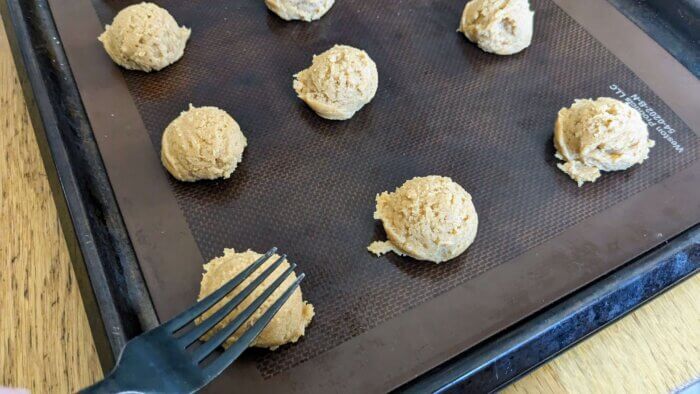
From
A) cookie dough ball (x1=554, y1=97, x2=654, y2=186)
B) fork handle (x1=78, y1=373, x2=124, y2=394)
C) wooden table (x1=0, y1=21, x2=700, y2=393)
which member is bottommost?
wooden table (x1=0, y1=21, x2=700, y2=393)

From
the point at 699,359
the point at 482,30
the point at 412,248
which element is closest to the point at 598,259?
the point at 699,359

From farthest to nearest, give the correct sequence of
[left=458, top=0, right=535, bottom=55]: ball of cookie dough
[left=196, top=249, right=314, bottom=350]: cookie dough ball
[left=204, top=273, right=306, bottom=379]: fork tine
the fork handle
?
[left=458, top=0, right=535, bottom=55]: ball of cookie dough < [left=196, top=249, right=314, bottom=350]: cookie dough ball < [left=204, top=273, right=306, bottom=379]: fork tine < the fork handle

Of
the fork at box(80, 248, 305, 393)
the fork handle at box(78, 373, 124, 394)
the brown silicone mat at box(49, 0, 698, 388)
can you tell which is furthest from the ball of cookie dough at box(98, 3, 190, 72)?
the fork handle at box(78, 373, 124, 394)

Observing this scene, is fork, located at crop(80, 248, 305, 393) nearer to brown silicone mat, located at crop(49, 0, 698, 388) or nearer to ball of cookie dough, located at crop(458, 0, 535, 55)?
brown silicone mat, located at crop(49, 0, 698, 388)

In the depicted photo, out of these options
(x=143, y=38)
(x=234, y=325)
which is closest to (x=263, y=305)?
(x=234, y=325)

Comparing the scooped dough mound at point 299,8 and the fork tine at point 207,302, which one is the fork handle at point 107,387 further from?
the scooped dough mound at point 299,8

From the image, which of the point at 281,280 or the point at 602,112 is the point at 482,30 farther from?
the point at 281,280

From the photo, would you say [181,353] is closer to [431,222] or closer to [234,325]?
[234,325]
